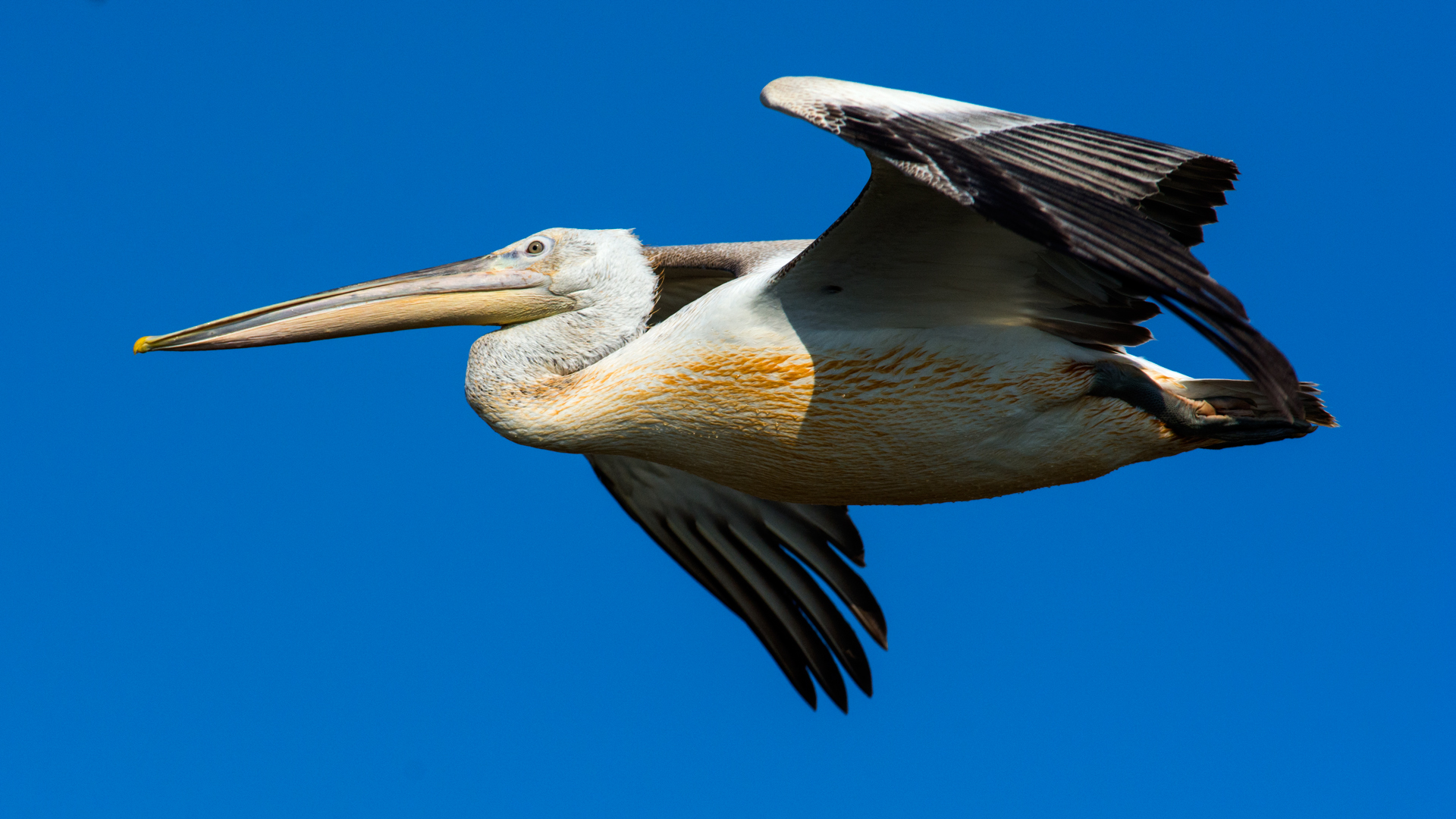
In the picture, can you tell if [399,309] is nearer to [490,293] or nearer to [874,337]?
[490,293]

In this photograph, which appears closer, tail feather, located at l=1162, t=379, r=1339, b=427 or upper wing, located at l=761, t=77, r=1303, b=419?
Answer: upper wing, located at l=761, t=77, r=1303, b=419

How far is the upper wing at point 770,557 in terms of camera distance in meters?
7.54

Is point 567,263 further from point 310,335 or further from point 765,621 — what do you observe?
point 765,621

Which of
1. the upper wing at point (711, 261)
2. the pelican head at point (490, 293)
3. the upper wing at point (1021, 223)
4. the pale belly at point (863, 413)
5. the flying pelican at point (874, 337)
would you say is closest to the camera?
the upper wing at point (1021, 223)

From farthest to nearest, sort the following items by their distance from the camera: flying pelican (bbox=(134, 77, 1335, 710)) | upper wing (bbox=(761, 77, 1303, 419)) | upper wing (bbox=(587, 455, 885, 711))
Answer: upper wing (bbox=(587, 455, 885, 711)) → flying pelican (bbox=(134, 77, 1335, 710)) → upper wing (bbox=(761, 77, 1303, 419))

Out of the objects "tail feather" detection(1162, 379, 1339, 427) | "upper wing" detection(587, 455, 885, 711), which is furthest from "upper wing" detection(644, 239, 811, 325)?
"tail feather" detection(1162, 379, 1339, 427)

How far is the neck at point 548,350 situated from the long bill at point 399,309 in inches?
4.7

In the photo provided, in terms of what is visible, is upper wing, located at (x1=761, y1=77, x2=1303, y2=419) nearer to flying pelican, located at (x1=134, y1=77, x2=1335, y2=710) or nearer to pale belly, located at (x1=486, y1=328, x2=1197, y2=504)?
flying pelican, located at (x1=134, y1=77, x2=1335, y2=710)

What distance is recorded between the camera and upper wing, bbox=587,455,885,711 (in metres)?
7.54

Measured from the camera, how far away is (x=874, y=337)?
5.56 m

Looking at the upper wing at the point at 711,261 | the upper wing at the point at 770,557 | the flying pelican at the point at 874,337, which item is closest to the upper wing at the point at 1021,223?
the flying pelican at the point at 874,337

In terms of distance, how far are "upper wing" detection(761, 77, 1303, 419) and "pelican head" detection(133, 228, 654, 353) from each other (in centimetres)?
117

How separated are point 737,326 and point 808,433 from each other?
54 centimetres

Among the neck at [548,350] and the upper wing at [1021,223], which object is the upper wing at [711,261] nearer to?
the neck at [548,350]
